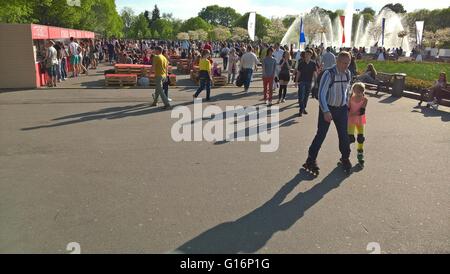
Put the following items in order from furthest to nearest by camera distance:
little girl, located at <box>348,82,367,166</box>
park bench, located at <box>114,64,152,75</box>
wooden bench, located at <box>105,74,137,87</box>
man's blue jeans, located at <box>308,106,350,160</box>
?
park bench, located at <box>114,64,152,75</box> < wooden bench, located at <box>105,74,137,87</box> < little girl, located at <box>348,82,367,166</box> < man's blue jeans, located at <box>308,106,350,160</box>

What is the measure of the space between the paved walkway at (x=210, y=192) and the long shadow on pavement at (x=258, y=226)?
2 centimetres

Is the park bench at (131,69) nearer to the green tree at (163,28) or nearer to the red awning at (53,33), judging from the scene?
the red awning at (53,33)

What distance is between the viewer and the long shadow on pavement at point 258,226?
3.74 metres

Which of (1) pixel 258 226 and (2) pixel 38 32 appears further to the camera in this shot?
(2) pixel 38 32

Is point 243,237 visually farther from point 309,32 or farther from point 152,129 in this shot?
point 309,32

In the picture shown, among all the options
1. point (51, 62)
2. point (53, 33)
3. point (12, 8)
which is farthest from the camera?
point (12, 8)

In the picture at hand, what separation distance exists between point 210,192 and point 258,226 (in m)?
1.12

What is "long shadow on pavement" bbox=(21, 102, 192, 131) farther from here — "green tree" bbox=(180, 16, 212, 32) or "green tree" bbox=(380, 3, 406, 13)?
"green tree" bbox=(380, 3, 406, 13)

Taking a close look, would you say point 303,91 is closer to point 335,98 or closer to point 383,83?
point 335,98

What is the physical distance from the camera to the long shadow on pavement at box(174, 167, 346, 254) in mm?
3741

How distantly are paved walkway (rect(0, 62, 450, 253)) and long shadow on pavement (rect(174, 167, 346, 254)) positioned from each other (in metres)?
0.02

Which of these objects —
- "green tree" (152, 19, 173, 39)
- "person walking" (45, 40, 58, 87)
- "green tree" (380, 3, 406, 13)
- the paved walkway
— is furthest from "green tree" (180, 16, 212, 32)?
the paved walkway

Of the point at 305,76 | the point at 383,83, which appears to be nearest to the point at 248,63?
the point at 305,76

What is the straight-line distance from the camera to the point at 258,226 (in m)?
4.19
